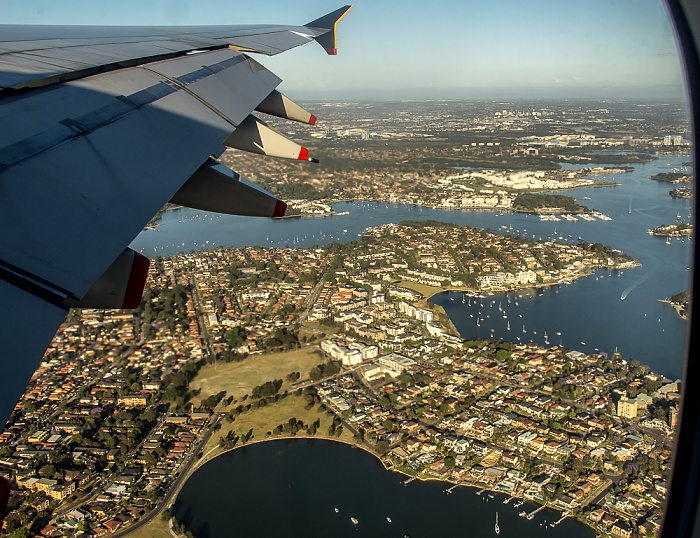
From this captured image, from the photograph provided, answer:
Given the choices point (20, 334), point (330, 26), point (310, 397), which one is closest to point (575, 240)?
point (310, 397)

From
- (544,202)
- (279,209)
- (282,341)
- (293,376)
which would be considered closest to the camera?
(279,209)

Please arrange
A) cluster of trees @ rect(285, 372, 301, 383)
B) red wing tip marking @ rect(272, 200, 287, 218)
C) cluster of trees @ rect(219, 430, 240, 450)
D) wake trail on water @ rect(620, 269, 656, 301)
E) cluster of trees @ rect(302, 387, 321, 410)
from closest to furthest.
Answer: red wing tip marking @ rect(272, 200, 287, 218) < cluster of trees @ rect(219, 430, 240, 450) < cluster of trees @ rect(302, 387, 321, 410) < cluster of trees @ rect(285, 372, 301, 383) < wake trail on water @ rect(620, 269, 656, 301)

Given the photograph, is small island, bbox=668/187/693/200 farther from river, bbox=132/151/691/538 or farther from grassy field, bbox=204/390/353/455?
grassy field, bbox=204/390/353/455

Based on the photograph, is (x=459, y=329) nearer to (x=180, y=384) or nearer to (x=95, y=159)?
(x=180, y=384)

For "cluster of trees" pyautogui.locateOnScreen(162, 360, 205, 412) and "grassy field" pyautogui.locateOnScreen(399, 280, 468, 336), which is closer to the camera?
"cluster of trees" pyautogui.locateOnScreen(162, 360, 205, 412)

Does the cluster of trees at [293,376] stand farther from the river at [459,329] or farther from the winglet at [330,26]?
the winglet at [330,26]

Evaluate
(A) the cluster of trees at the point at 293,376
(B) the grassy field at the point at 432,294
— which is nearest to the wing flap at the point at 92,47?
(A) the cluster of trees at the point at 293,376

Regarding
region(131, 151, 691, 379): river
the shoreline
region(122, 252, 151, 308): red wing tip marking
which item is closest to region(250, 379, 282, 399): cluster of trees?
the shoreline
